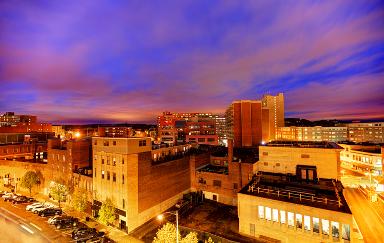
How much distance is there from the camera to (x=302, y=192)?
30438mm

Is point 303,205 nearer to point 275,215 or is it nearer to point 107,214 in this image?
point 275,215

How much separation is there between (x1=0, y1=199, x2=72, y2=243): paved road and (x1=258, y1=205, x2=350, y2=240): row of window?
30521 mm

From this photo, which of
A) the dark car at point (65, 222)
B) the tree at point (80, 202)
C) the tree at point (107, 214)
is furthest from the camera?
the tree at point (80, 202)

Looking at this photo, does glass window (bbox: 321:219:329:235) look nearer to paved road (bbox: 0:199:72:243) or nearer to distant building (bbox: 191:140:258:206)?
distant building (bbox: 191:140:258:206)

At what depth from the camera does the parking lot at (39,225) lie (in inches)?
1350

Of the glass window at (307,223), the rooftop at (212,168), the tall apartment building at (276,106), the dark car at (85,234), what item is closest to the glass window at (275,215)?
the glass window at (307,223)

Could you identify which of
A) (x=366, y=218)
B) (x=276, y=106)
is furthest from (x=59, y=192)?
(x=276, y=106)

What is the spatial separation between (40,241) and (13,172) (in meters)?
41.3

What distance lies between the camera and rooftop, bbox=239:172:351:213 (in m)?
27.4

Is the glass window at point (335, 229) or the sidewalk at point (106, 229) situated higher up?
the glass window at point (335, 229)

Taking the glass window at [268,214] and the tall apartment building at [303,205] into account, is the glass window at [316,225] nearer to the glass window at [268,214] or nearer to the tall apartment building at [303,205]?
the tall apartment building at [303,205]

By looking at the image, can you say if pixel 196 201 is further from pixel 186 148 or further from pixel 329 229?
pixel 329 229

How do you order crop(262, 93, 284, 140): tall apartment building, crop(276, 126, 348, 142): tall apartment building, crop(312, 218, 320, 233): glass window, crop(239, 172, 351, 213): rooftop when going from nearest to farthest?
crop(312, 218, 320, 233): glass window
crop(239, 172, 351, 213): rooftop
crop(276, 126, 348, 142): tall apartment building
crop(262, 93, 284, 140): tall apartment building

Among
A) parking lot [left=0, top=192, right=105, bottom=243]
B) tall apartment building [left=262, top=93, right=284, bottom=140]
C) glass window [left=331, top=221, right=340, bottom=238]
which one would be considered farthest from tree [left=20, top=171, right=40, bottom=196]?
tall apartment building [left=262, top=93, right=284, bottom=140]
